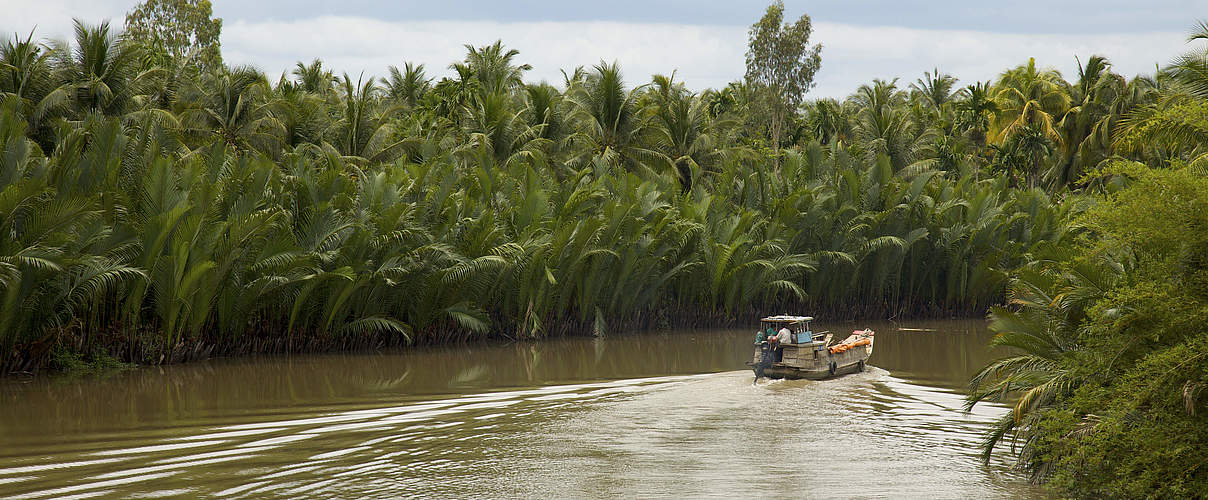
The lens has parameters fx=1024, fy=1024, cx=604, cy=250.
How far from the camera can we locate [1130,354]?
26.6 feet

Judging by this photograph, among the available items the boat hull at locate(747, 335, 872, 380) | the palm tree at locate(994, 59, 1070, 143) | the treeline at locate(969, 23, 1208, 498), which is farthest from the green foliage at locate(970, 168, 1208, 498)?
the palm tree at locate(994, 59, 1070, 143)

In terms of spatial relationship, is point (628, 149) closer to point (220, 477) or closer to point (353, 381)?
point (353, 381)

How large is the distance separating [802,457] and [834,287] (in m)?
18.4

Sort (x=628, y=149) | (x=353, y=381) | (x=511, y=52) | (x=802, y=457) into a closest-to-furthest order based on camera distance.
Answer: (x=802, y=457) < (x=353, y=381) < (x=628, y=149) < (x=511, y=52)

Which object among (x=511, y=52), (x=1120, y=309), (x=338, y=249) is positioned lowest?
(x=1120, y=309)

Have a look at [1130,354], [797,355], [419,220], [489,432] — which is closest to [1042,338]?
[1130,354]

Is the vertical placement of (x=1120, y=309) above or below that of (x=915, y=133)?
below

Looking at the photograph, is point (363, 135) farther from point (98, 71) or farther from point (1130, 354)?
point (1130, 354)

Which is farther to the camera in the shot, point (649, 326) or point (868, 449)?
point (649, 326)

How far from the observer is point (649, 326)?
1011 inches

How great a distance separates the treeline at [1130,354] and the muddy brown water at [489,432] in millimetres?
968

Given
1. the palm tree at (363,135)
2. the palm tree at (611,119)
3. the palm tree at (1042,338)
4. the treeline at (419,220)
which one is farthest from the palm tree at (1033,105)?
the palm tree at (1042,338)

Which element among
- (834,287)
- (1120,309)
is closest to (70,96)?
(834,287)

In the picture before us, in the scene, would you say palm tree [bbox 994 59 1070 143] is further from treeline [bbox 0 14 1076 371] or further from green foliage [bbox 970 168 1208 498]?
green foliage [bbox 970 168 1208 498]
